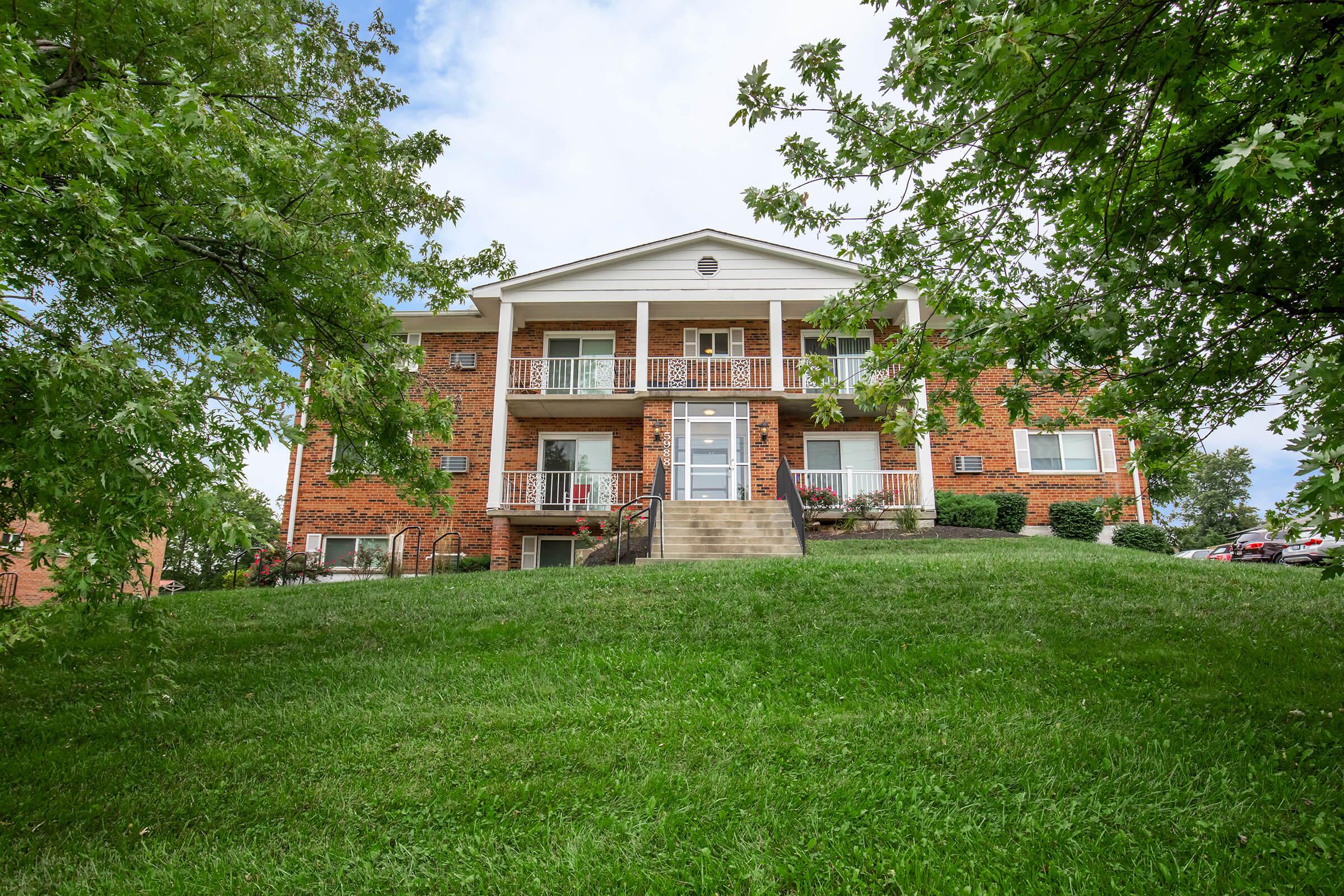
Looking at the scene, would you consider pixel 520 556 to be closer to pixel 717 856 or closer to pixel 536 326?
pixel 536 326

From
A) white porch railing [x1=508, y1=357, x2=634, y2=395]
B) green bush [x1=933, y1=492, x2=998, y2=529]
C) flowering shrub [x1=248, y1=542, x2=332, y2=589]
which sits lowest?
flowering shrub [x1=248, y1=542, x2=332, y2=589]

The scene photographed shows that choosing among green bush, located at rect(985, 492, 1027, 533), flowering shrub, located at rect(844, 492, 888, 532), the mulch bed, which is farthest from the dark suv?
flowering shrub, located at rect(844, 492, 888, 532)

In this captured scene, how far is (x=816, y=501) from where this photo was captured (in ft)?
52.5

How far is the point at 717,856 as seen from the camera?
3.29 m

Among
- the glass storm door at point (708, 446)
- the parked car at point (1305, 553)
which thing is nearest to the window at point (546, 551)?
the glass storm door at point (708, 446)

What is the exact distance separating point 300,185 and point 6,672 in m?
4.75

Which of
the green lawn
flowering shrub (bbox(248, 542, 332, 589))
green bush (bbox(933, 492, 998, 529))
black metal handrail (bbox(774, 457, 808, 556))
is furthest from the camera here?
green bush (bbox(933, 492, 998, 529))

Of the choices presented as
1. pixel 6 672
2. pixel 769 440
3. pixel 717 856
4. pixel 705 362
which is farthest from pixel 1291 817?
pixel 705 362

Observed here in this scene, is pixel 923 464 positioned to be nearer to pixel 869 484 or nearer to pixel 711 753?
A: pixel 869 484

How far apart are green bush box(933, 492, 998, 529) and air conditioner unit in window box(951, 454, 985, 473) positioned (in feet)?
4.52

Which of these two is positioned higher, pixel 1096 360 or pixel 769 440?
pixel 769 440

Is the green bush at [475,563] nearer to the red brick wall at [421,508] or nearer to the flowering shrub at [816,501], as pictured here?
the red brick wall at [421,508]

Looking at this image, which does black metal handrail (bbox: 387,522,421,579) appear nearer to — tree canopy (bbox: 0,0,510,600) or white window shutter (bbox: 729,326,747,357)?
tree canopy (bbox: 0,0,510,600)

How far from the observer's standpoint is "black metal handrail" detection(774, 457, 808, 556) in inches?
488
